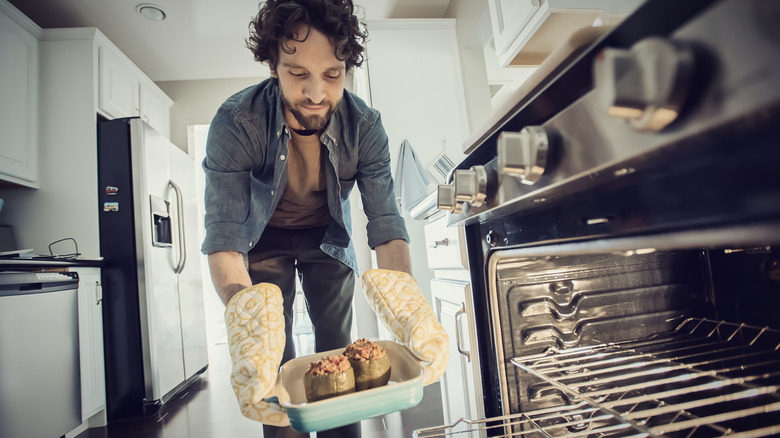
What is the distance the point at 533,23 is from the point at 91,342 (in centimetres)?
277

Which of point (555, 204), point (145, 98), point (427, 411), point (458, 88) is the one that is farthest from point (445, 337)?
point (145, 98)

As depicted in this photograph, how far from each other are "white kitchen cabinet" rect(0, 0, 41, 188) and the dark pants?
2132 mm

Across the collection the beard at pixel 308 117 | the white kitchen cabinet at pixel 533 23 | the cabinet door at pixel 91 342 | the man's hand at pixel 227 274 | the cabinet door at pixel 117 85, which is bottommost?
the cabinet door at pixel 91 342

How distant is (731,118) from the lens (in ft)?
0.76

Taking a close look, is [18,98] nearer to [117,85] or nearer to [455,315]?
[117,85]

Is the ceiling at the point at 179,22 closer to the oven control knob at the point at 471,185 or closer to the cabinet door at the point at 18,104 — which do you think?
the cabinet door at the point at 18,104

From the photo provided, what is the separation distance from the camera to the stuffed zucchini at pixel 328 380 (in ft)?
2.16

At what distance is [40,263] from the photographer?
176 cm

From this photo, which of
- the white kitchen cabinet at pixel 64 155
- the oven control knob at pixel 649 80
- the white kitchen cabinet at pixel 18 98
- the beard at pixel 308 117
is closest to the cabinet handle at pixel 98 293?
the white kitchen cabinet at pixel 64 155

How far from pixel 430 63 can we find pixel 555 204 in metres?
2.55

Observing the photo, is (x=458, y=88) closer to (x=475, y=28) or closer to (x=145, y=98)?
(x=475, y=28)

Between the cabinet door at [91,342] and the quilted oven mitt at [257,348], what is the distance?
1.94 meters

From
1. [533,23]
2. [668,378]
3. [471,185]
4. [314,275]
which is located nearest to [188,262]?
[314,275]

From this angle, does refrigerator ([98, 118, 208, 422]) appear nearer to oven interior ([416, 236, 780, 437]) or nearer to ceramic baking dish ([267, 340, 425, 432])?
ceramic baking dish ([267, 340, 425, 432])
